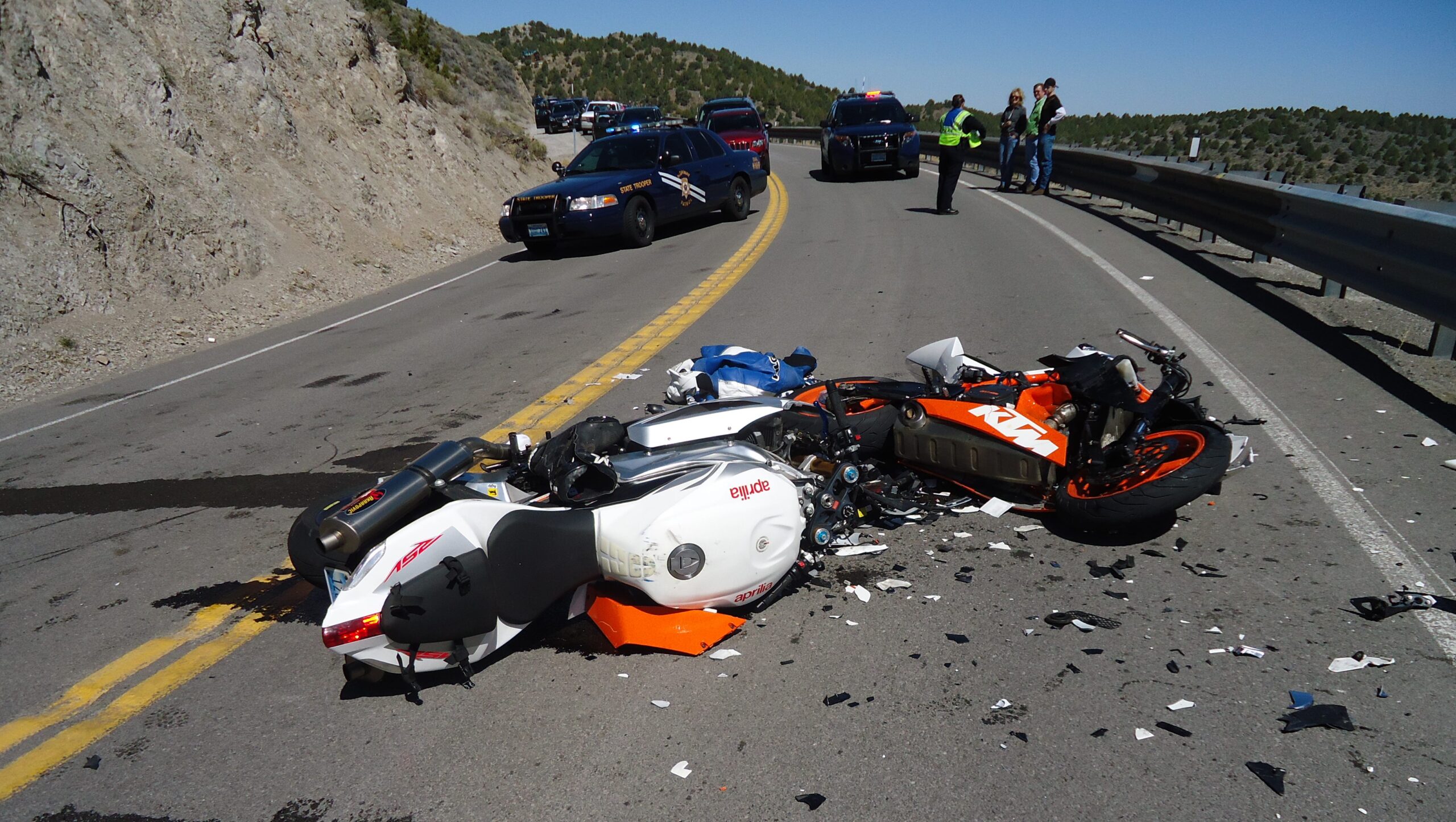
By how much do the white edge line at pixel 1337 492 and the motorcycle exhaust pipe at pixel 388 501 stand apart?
3709 mm

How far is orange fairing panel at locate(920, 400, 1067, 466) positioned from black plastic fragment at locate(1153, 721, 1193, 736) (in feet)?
5.46

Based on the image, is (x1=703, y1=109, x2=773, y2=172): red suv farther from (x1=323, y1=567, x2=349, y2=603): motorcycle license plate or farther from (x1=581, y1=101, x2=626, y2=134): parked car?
(x1=581, y1=101, x2=626, y2=134): parked car

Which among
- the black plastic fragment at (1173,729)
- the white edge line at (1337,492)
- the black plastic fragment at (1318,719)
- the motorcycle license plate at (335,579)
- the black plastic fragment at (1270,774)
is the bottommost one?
the black plastic fragment at (1173,729)

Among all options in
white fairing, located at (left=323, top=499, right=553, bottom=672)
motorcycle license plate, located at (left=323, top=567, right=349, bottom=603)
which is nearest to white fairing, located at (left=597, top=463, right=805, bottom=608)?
white fairing, located at (left=323, top=499, right=553, bottom=672)

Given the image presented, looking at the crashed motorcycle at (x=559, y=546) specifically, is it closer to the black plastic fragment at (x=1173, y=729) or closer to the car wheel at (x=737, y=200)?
the black plastic fragment at (x=1173, y=729)

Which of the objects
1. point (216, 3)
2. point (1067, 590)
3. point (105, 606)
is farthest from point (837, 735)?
point (216, 3)

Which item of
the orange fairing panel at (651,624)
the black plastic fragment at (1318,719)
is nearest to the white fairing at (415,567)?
the orange fairing panel at (651,624)

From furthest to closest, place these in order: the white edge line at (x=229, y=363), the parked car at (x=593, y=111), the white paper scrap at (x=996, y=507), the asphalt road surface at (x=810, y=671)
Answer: the parked car at (x=593, y=111) → the white edge line at (x=229, y=363) → the white paper scrap at (x=996, y=507) → the asphalt road surface at (x=810, y=671)

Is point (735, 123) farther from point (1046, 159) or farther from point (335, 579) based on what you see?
point (335, 579)

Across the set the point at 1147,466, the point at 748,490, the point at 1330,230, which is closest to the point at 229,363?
the point at 748,490

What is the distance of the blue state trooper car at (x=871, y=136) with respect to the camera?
78.1ft

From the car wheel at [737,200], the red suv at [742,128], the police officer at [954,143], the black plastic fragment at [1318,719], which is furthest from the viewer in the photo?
the red suv at [742,128]

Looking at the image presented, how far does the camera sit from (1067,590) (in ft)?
13.3

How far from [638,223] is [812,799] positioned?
13.8 m
